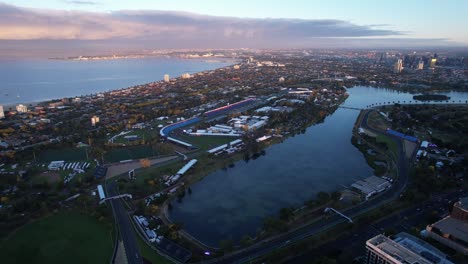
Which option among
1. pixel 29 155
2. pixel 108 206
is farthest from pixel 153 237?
pixel 29 155

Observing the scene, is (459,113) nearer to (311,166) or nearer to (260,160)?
(311,166)

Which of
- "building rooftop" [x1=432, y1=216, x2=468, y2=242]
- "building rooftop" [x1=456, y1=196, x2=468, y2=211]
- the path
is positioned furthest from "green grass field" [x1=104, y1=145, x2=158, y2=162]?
"building rooftop" [x1=456, y1=196, x2=468, y2=211]

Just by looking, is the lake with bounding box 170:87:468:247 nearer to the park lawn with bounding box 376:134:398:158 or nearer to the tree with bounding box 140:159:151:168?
the park lawn with bounding box 376:134:398:158

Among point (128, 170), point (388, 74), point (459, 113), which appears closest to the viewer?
point (128, 170)

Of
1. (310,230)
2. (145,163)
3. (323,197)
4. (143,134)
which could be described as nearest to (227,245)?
(310,230)

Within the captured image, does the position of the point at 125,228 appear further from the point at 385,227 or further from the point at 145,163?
the point at 385,227

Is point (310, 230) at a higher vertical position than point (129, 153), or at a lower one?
lower
